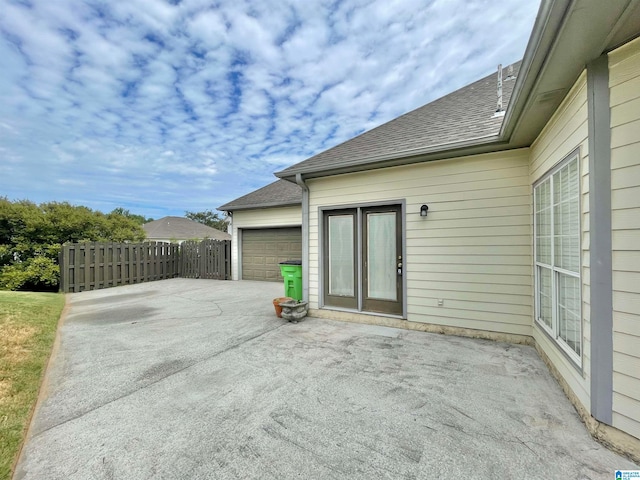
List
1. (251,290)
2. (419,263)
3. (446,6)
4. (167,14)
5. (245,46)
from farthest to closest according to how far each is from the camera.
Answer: (251,290), (245,46), (167,14), (446,6), (419,263)

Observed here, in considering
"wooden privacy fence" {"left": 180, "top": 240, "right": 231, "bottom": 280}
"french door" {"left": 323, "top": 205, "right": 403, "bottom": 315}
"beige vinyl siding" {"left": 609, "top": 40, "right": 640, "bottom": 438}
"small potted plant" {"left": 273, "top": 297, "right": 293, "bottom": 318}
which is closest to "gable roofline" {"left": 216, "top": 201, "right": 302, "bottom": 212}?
"wooden privacy fence" {"left": 180, "top": 240, "right": 231, "bottom": 280}

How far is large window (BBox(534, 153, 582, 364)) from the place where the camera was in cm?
238

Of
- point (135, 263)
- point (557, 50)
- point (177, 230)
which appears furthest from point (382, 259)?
point (177, 230)

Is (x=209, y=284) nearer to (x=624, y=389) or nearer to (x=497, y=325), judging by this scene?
(x=497, y=325)

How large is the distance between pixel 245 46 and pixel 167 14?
2238mm

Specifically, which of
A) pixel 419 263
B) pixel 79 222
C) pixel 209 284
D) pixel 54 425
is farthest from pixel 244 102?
pixel 54 425

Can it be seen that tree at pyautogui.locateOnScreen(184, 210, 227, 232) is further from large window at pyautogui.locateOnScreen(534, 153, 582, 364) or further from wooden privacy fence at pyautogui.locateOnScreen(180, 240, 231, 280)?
large window at pyautogui.locateOnScreen(534, 153, 582, 364)

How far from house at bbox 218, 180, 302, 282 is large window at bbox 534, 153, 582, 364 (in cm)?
734

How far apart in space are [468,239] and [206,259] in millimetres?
10594

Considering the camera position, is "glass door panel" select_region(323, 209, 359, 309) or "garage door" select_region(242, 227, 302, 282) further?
"garage door" select_region(242, 227, 302, 282)

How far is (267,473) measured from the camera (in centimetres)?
161

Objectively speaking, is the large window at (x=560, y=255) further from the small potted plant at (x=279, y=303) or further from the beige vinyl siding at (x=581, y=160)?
the small potted plant at (x=279, y=303)

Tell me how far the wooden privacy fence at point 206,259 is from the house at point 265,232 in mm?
390

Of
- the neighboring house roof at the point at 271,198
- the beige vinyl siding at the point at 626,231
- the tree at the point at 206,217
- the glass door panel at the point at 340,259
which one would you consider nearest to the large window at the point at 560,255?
the beige vinyl siding at the point at 626,231
